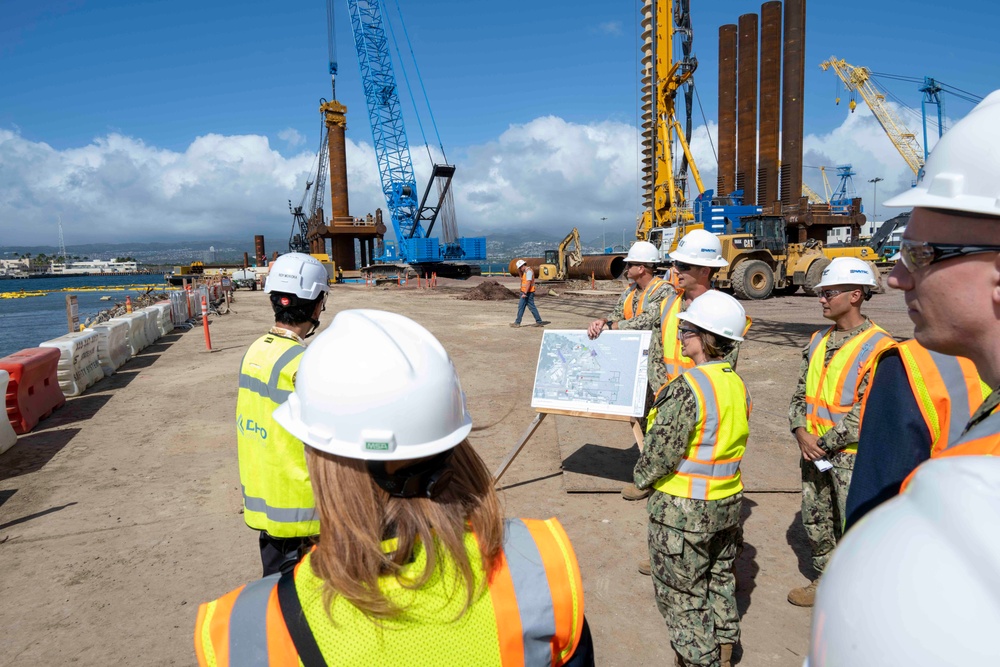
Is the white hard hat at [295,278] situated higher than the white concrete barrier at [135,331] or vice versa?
the white hard hat at [295,278]

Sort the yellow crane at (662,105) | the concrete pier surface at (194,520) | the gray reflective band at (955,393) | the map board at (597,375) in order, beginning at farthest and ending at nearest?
1. the yellow crane at (662,105)
2. the map board at (597,375)
3. the concrete pier surface at (194,520)
4. the gray reflective band at (955,393)

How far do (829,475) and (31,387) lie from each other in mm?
9138

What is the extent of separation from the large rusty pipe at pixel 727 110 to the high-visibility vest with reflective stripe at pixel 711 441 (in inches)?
1668

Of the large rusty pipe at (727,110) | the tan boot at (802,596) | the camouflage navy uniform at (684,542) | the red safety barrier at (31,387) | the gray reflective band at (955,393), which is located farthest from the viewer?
the large rusty pipe at (727,110)

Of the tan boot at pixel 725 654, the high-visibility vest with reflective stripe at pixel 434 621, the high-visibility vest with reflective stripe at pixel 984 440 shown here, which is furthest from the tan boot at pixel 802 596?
the high-visibility vest with reflective stripe at pixel 984 440

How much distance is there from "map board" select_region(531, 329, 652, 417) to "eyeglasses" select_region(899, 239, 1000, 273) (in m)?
3.57

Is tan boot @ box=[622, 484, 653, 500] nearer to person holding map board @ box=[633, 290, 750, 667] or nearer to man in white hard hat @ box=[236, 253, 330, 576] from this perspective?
person holding map board @ box=[633, 290, 750, 667]

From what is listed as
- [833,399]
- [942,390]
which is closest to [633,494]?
[833,399]

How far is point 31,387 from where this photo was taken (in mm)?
7645

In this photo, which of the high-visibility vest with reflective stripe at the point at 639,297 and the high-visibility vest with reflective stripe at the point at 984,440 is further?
the high-visibility vest with reflective stripe at the point at 639,297

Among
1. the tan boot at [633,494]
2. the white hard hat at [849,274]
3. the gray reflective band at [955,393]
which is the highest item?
the white hard hat at [849,274]

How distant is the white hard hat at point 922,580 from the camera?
1.49 ft

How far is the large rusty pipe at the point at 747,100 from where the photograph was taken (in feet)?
128

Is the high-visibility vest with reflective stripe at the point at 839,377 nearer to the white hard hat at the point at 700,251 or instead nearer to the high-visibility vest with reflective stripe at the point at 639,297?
the white hard hat at the point at 700,251
